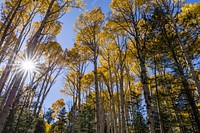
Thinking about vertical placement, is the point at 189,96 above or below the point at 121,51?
below

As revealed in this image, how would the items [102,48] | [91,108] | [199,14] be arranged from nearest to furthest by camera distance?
[199,14] < [102,48] < [91,108]

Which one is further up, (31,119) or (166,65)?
(166,65)

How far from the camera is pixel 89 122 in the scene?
19.6 metres

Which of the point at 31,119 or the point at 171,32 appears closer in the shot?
the point at 171,32

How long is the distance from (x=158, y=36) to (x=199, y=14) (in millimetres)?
3386

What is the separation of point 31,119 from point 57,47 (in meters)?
6.61

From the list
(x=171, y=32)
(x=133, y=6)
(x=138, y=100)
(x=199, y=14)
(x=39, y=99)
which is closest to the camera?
(x=133, y=6)

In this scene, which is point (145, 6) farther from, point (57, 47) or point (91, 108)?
point (91, 108)

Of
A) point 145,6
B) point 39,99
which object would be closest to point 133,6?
point 145,6

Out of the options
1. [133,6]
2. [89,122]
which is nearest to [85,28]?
[133,6]

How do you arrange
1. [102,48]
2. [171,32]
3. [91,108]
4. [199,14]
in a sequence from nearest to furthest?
[171,32]
[199,14]
[102,48]
[91,108]

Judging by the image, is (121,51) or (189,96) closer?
(189,96)

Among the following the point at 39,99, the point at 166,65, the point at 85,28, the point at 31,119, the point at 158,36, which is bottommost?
the point at 31,119

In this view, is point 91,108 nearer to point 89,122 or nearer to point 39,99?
point 89,122
